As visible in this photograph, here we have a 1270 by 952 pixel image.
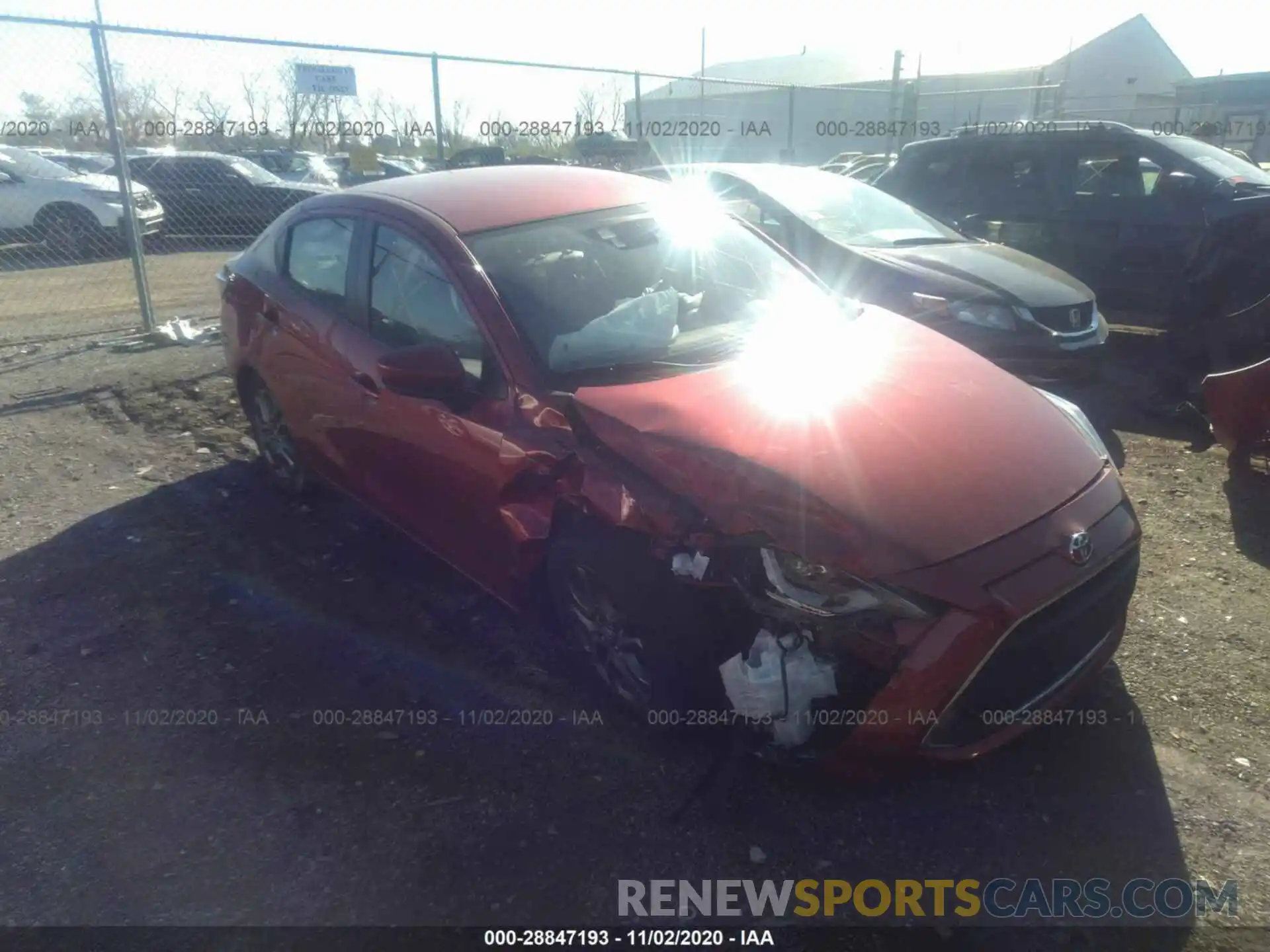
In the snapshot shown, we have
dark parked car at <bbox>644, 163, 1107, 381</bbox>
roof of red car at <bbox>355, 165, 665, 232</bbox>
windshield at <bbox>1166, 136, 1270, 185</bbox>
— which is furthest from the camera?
windshield at <bbox>1166, 136, 1270, 185</bbox>

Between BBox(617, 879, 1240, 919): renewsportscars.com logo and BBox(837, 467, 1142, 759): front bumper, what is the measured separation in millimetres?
356

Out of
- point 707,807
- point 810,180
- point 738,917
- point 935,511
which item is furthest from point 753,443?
point 810,180

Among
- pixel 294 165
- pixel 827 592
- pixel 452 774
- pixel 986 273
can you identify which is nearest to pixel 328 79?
pixel 986 273

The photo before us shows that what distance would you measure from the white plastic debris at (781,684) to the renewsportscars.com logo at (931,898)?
0.39 m

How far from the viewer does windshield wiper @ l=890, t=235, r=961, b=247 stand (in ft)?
21.3

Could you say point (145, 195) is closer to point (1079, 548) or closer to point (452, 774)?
point (452, 774)

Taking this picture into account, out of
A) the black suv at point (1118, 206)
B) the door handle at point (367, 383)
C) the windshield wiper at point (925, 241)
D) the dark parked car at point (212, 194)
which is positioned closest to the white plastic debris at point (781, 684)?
the door handle at point (367, 383)

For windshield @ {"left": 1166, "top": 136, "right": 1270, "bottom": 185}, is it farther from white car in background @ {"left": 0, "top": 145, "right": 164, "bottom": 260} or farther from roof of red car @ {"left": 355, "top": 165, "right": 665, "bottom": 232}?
white car in background @ {"left": 0, "top": 145, "right": 164, "bottom": 260}

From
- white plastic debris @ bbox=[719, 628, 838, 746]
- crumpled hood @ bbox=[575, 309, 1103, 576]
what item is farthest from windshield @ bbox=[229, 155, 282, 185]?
white plastic debris @ bbox=[719, 628, 838, 746]

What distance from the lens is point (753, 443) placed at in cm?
267

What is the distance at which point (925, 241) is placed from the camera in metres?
6.64

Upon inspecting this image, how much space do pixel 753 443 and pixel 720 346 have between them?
794 millimetres

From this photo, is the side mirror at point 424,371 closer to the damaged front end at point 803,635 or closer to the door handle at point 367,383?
the door handle at point 367,383

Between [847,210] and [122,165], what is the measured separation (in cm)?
591
